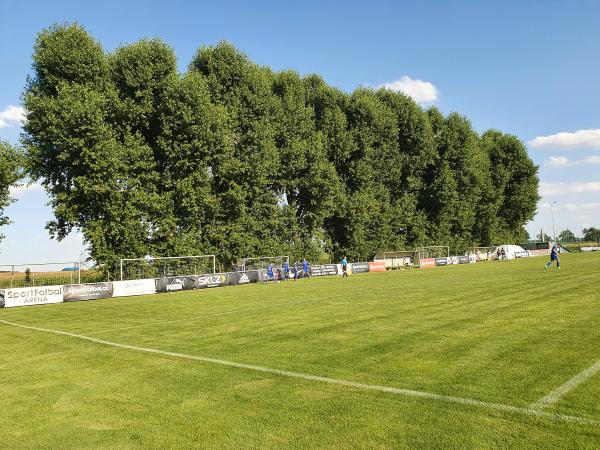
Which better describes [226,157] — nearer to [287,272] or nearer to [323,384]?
[287,272]

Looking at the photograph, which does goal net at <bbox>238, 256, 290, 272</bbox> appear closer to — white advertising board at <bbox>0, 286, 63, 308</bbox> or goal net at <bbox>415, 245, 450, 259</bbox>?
white advertising board at <bbox>0, 286, 63, 308</bbox>

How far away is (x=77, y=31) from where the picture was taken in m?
36.4

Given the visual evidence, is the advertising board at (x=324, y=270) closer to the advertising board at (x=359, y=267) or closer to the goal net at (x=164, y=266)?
the advertising board at (x=359, y=267)

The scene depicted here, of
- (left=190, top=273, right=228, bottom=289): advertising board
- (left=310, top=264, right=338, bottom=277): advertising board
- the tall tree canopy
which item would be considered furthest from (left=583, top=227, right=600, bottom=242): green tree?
(left=190, top=273, right=228, bottom=289): advertising board

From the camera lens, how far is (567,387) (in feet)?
19.2

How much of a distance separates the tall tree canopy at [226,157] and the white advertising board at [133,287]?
14.4 feet

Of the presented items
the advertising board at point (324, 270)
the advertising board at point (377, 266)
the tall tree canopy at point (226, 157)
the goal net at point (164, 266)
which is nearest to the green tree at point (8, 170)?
the tall tree canopy at point (226, 157)

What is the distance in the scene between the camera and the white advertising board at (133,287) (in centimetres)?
3194

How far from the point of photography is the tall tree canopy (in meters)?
35.7

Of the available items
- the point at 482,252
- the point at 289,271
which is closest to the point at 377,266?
the point at 289,271

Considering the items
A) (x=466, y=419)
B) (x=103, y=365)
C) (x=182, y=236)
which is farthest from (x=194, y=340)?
(x=182, y=236)

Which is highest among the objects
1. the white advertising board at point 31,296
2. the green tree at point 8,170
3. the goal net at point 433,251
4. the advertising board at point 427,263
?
the green tree at point 8,170

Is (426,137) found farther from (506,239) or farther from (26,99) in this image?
(26,99)

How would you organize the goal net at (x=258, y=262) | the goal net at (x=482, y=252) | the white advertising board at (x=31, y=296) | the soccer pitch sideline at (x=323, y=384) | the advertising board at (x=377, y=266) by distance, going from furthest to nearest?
1. the goal net at (x=482, y=252)
2. the advertising board at (x=377, y=266)
3. the goal net at (x=258, y=262)
4. the white advertising board at (x=31, y=296)
5. the soccer pitch sideline at (x=323, y=384)
